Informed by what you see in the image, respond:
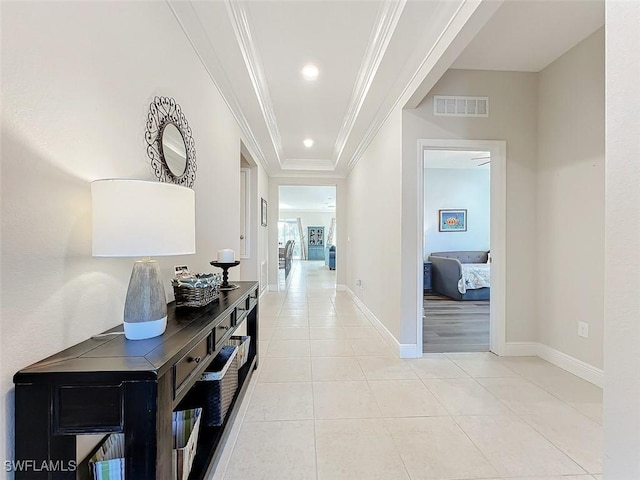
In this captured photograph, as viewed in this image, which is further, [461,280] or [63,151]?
[461,280]

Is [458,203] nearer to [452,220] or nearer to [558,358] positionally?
[452,220]

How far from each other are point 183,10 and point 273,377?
262 cm

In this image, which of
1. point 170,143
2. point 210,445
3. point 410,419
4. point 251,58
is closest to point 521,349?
point 410,419

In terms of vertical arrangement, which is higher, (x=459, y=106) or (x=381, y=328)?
(x=459, y=106)

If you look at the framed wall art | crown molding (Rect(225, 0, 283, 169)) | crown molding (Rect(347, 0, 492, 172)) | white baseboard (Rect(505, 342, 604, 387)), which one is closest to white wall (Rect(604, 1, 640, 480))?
crown molding (Rect(347, 0, 492, 172))

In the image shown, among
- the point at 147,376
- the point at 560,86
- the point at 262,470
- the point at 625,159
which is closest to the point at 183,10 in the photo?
the point at 147,376

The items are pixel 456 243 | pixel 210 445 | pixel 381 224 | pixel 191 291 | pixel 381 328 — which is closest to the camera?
pixel 210 445

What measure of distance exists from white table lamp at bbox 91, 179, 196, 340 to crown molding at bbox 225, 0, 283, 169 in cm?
145

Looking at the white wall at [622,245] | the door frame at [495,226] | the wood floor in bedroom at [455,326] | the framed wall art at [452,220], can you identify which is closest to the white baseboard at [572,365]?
the door frame at [495,226]

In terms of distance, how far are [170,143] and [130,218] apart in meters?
0.93

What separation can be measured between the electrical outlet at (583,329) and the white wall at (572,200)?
0.03 m

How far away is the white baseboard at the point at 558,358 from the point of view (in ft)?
7.67

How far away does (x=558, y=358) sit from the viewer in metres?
2.66
